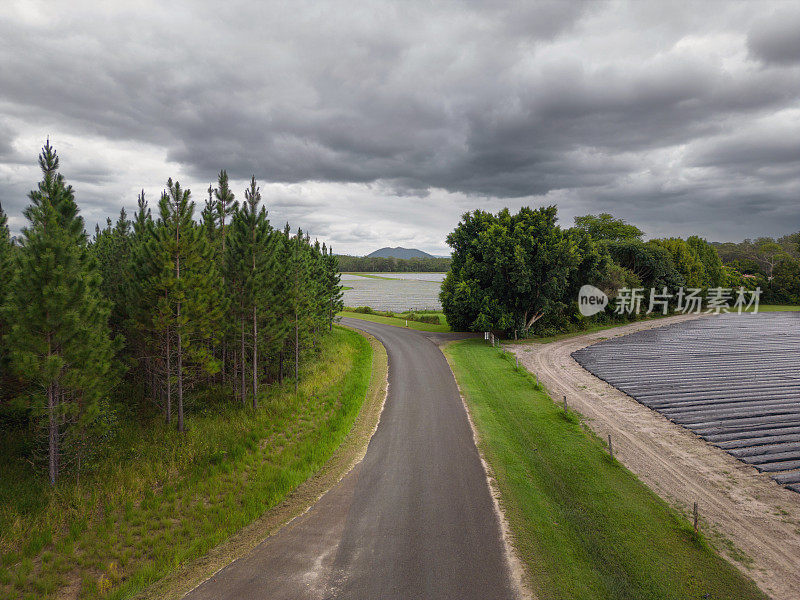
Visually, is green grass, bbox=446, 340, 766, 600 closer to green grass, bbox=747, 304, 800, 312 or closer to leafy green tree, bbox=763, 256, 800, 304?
green grass, bbox=747, 304, 800, 312

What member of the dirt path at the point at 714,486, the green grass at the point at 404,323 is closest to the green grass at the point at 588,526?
the dirt path at the point at 714,486

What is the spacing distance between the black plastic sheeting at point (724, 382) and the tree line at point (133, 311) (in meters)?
24.8

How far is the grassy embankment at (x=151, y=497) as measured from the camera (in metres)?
10.3

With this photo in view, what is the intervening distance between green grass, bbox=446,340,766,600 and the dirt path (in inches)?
30.3

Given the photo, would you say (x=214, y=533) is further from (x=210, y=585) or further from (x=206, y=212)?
(x=206, y=212)

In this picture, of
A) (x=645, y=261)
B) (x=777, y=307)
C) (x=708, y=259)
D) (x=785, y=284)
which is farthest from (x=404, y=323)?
(x=785, y=284)

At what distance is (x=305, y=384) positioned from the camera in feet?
91.9

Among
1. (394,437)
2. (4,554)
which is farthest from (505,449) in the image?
(4,554)

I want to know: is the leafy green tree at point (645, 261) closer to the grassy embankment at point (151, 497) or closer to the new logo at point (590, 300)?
the new logo at point (590, 300)

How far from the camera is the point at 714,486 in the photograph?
44.3 feet

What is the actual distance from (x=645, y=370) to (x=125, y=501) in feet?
112

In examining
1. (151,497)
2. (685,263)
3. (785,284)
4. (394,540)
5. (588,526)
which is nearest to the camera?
(394,540)

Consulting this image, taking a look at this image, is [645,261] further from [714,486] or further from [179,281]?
[179,281]

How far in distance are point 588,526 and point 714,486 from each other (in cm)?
633
